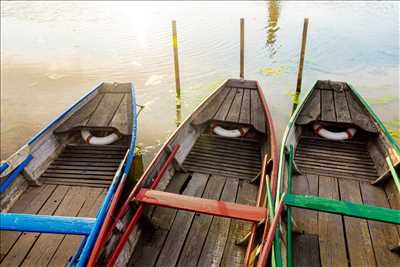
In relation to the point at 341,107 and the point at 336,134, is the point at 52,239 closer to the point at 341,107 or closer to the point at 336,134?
the point at 336,134

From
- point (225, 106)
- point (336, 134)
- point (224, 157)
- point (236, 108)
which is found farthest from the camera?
point (225, 106)

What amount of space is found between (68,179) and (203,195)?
2.94m

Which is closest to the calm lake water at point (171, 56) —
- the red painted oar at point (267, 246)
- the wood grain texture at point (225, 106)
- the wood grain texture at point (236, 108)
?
the wood grain texture at point (236, 108)

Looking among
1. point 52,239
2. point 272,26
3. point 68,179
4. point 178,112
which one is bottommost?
point 178,112

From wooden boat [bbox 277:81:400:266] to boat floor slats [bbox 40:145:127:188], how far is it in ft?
12.1

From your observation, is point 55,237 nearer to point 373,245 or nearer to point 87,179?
point 87,179

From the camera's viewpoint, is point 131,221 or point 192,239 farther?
point 192,239

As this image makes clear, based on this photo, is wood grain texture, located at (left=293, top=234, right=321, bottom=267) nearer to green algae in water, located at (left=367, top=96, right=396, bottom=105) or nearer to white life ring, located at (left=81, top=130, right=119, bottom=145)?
white life ring, located at (left=81, top=130, right=119, bottom=145)

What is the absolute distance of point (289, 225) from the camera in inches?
171

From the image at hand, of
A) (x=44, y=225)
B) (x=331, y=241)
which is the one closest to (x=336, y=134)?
(x=331, y=241)

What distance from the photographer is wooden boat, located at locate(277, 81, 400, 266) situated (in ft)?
13.9

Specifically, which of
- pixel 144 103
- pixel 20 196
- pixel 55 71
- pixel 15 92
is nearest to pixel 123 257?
pixel 20 196

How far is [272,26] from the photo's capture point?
2245 centimetres

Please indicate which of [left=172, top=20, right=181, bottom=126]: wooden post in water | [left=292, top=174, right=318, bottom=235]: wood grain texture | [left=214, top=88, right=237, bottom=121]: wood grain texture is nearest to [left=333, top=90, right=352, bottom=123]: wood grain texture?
[left=292, top=174, right=318, bottom=235]: wood grain texture
